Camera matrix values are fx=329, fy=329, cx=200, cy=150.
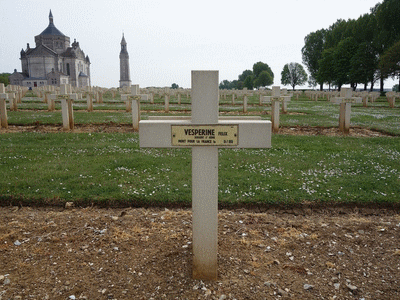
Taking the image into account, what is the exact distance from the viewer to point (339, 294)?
121 inches

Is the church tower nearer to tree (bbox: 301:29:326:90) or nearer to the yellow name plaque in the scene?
tree (bbox: 301:29:326:90)

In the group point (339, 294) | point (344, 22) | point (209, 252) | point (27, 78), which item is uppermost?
point (344, 22)

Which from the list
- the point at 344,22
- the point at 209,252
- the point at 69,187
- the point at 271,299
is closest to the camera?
the point at 271,299

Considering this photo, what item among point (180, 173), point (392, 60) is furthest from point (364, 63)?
point (180, 173)

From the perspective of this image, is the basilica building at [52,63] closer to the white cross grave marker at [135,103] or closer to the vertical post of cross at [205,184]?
the white cross grave marker at [135,103]

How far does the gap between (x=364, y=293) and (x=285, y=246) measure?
990 millimetres

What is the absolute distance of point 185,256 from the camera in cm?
365

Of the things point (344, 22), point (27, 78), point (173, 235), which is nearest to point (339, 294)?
point (173, 235)

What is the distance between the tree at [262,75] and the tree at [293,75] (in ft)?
13.5

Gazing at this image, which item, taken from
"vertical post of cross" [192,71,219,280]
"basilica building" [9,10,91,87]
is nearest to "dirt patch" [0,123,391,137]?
"vertical post of cross" [192,71,219,280]

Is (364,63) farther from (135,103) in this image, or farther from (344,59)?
(135,103)

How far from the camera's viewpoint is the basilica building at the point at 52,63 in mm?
86125

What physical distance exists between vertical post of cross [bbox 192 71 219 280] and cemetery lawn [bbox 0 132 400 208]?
81.3 inches

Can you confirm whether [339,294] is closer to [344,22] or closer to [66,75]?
[344,22]
